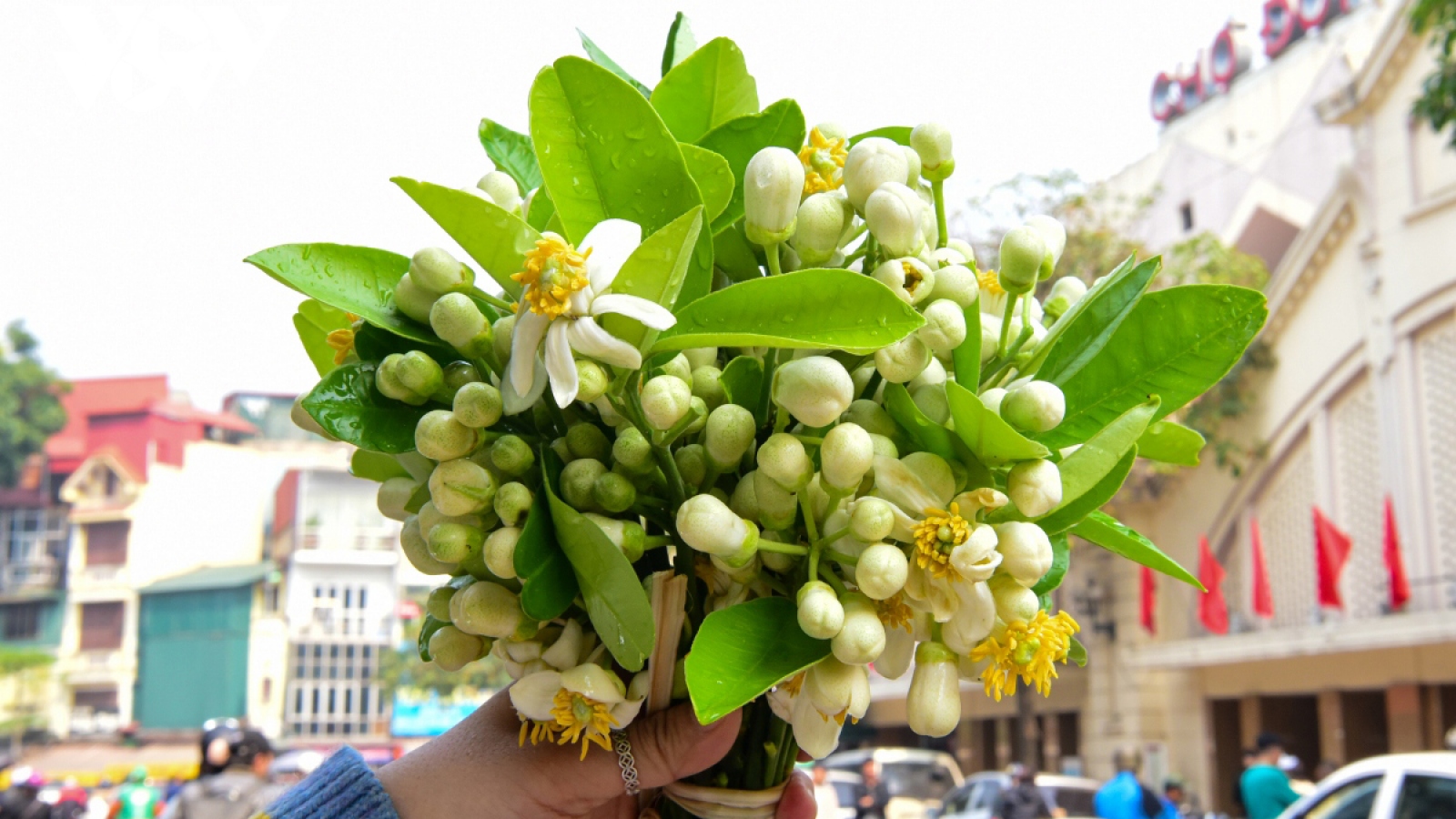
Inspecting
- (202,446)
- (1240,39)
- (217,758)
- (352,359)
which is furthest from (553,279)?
(202,446)

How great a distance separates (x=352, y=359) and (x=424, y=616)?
0.97 ft

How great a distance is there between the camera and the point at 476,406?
1.09 m

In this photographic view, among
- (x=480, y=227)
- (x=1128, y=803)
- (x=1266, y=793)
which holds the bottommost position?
(x=1128, y=803)

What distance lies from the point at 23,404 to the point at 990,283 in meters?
47.9

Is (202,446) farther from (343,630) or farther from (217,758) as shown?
(217,758)

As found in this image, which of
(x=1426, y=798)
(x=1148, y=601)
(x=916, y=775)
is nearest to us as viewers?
(x=1426, y=798)

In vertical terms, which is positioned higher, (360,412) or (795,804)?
(360,412)

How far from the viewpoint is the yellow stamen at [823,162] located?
1275 millimetres

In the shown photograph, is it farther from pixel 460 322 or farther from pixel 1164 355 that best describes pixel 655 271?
pixel 1164 355

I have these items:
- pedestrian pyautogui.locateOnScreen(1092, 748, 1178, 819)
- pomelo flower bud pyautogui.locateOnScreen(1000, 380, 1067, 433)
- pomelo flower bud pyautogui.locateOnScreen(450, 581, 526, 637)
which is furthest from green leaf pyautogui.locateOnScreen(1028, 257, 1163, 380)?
pedestrian pyautogui.locateOnScreen(1092, 748, 1178, 819)

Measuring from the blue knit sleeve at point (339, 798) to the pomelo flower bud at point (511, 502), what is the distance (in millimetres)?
513

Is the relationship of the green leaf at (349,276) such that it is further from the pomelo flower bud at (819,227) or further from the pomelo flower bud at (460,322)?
the pomelo flower bud at (819,227)

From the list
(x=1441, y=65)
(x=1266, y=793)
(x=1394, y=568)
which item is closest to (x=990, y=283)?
(x=1441, y=65)

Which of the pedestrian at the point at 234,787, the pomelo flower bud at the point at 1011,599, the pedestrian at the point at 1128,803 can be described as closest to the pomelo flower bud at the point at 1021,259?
the pomelo flower bud at the point at 1011,599
